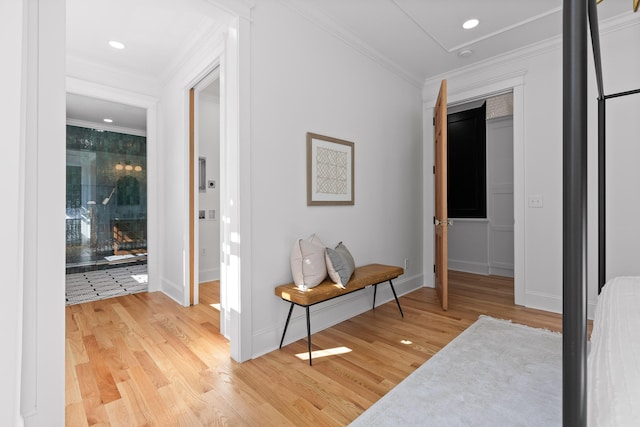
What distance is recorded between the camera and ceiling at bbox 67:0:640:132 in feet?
8.04

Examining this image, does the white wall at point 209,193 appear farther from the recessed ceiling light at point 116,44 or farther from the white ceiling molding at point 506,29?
the white ceiling molding at point 506,29

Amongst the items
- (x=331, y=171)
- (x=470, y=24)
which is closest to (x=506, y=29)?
(x=470, y=24)

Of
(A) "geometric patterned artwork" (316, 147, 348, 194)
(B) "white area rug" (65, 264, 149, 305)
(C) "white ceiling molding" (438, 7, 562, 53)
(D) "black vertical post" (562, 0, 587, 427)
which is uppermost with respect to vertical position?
(C) "white ceiling molding" (438, 7, 562, 53)

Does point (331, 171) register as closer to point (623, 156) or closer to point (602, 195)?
point (602, 195)

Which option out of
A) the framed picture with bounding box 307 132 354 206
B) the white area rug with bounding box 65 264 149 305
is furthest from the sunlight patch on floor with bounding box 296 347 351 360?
the white area rug with bounding box 65 264 149 305

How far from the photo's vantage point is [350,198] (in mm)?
2920

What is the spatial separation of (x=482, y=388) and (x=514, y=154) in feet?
8.24

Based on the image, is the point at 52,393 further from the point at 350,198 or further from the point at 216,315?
the point at 350,198

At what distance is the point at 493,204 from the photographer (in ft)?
15.4

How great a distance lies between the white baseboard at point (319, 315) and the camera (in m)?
2.18

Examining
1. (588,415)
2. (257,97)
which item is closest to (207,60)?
(257,97)

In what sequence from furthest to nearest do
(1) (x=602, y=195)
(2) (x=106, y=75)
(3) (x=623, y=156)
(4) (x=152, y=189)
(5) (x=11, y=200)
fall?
1. (4) (x=152, y=189)
2. (2) (x=106, y=75)
3. (3) (x=623, y=156)
4. (1) (x=602, y=195)
5. (5) (x=11, y=200)

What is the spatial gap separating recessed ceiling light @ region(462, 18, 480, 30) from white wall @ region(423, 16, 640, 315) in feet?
2.49

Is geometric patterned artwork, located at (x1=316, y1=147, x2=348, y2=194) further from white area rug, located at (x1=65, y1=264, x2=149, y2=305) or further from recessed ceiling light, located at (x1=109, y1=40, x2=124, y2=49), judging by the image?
white area rug, located at (x1=65, y1=264, x2=149, y2=305)
